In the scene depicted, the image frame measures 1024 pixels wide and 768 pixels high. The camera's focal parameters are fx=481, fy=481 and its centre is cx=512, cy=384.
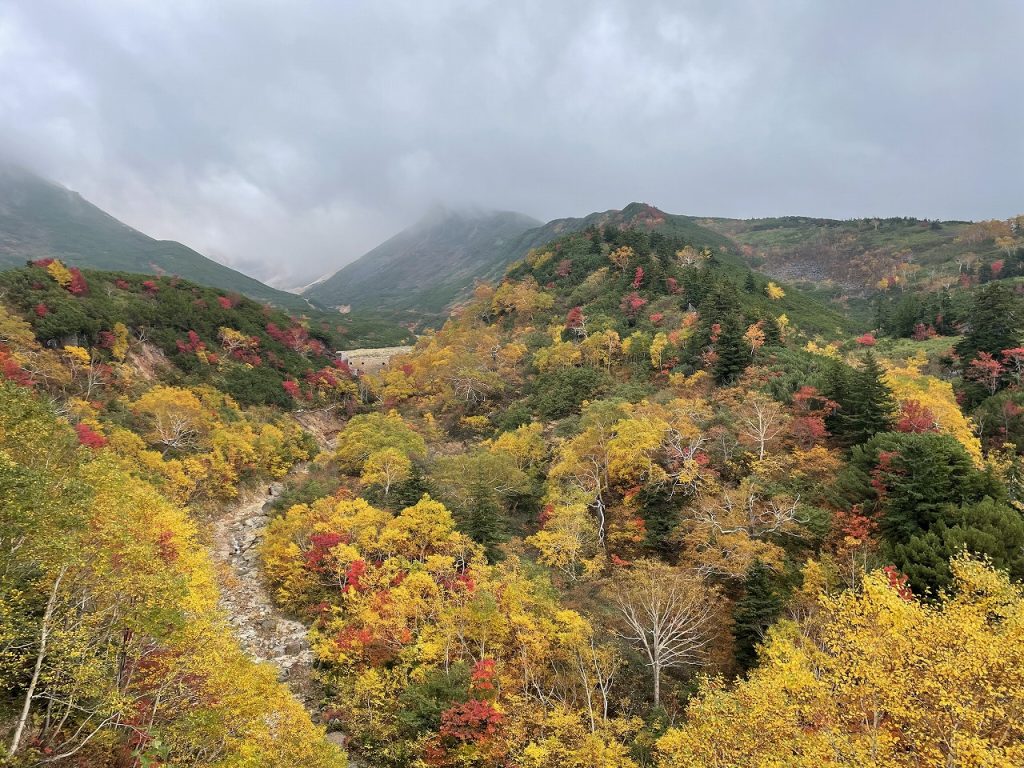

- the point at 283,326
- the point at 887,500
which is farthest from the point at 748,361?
the point at 283,326

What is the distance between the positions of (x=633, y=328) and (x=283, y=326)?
55.9 m

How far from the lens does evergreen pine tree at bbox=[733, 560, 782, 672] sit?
19.9 metres

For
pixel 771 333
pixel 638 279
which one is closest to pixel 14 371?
pixel 771 333

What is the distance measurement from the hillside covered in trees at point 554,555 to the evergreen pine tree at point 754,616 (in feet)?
0.39

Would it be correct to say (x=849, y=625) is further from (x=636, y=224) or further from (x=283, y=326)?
(x=636, y=224)

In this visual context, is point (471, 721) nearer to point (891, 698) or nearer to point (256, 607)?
point (891, 698)

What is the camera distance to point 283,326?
78.9 m

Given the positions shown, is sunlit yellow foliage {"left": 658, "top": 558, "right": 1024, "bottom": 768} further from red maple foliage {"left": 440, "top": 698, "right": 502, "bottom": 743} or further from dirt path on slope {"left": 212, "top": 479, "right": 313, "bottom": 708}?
dirt path on slope {"left": 212, "top": 479, "right": 313, "bottom": 708}

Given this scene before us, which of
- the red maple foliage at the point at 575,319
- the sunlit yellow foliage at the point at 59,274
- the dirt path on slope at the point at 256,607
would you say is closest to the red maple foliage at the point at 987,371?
the red maple foliage at the point at 575,319

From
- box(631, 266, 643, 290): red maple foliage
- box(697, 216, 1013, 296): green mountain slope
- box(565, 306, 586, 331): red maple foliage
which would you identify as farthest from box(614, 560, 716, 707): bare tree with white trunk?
box(697, 216, 1013, 296): green mountain slope

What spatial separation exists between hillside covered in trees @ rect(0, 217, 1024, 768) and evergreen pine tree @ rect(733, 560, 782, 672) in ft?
0.39

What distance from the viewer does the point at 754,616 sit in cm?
2011

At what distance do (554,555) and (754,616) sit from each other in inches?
412

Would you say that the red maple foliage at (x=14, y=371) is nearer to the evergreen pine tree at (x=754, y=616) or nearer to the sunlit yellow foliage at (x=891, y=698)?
the sunlit yellow foliage at (x=891, y=698)
